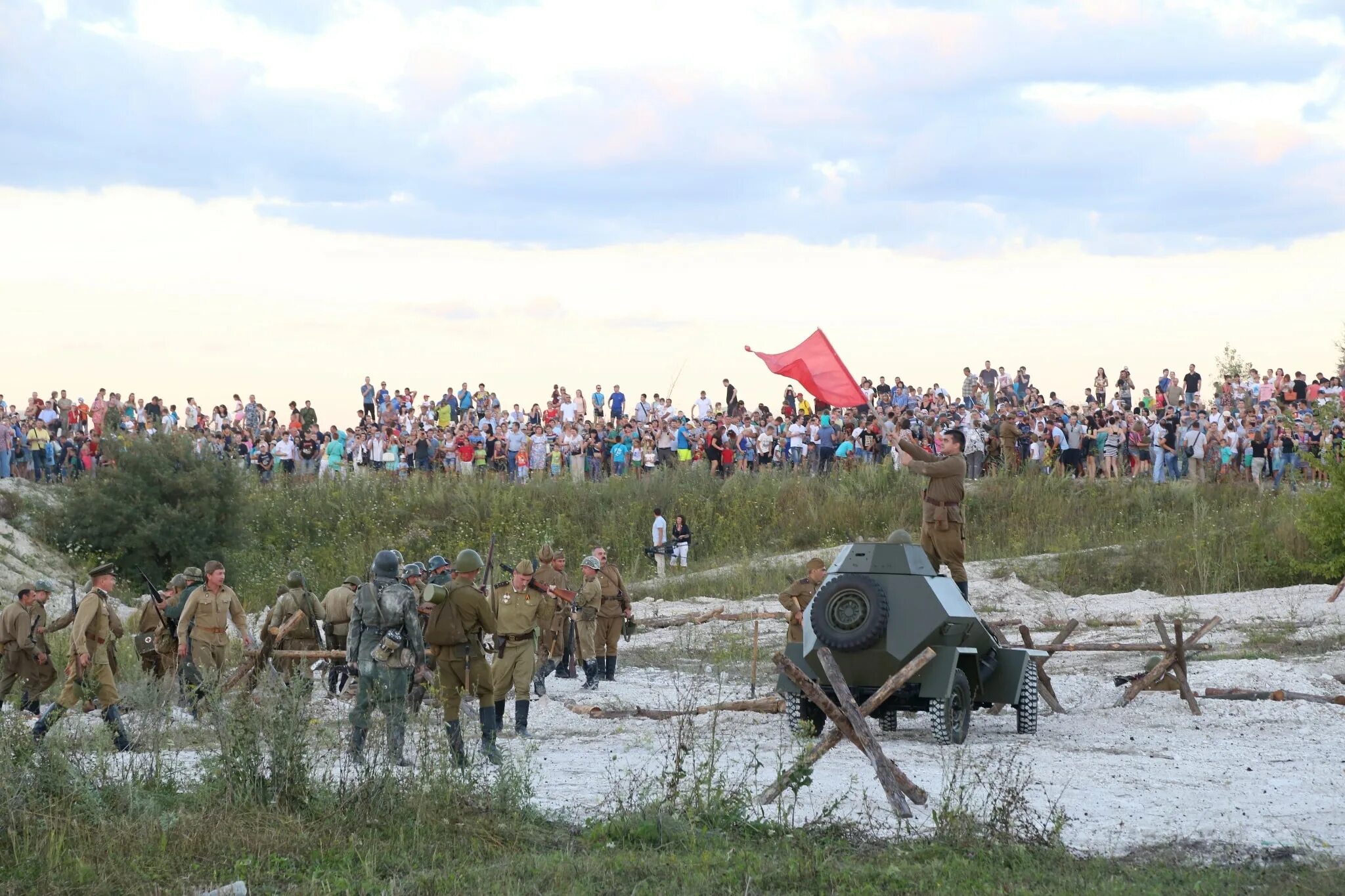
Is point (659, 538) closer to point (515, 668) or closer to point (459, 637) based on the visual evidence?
point (515, 668)

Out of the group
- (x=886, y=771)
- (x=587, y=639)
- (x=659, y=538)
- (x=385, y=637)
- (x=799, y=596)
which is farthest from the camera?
(x=659, y=538)

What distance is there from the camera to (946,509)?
650 inches

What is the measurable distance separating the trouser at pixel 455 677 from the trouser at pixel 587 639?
633 centimetres

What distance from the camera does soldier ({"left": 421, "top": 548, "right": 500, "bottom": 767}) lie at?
12.8 meters

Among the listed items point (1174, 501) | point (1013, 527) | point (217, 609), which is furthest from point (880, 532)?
point (217, 609)

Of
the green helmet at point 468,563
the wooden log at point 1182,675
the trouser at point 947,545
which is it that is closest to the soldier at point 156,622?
the green helmet at point 468,563

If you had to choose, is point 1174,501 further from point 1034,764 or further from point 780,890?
point 780,890

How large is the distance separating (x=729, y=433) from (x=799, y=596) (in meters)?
19.0

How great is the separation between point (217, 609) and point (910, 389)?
22.9 metres

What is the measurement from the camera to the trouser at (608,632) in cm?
1975

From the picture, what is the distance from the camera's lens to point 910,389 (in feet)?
118

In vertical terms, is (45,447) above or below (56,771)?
above

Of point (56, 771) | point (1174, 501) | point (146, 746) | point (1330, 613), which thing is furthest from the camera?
point (1174, 501)

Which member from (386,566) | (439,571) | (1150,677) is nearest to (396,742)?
(386,566)
